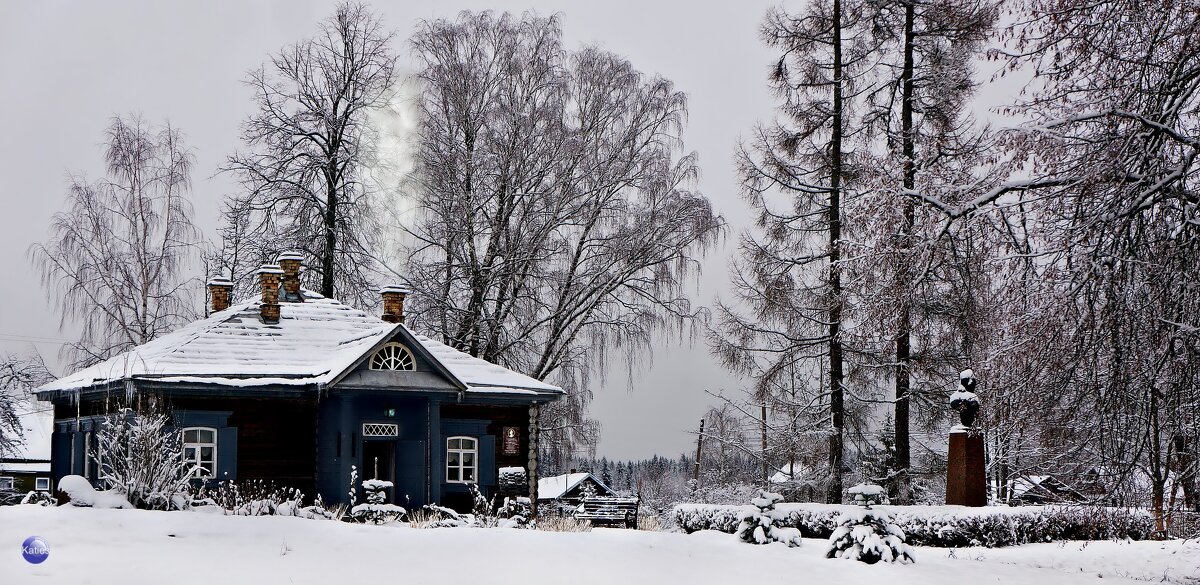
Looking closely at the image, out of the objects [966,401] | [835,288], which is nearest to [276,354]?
[835,288]

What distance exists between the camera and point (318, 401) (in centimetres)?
2045

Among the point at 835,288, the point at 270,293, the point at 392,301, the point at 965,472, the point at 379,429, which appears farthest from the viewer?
the point at 392,301

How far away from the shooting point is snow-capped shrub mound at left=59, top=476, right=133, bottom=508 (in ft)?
37.7

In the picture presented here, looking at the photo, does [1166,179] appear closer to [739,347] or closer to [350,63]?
[739,347]

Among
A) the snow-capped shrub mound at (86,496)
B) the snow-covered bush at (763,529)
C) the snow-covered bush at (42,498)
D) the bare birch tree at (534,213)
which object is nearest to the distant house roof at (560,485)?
the bare birch tree at (534,213)

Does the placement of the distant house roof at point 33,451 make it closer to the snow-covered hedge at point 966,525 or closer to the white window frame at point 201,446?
the white window frame at point 201,446

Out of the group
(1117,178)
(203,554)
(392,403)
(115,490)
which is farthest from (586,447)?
(1117,178)

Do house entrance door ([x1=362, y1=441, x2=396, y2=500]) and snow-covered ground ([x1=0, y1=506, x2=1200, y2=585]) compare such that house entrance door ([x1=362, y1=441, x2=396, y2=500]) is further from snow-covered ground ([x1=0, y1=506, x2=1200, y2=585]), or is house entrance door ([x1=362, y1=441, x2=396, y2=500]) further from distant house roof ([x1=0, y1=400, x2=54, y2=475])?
distant house roof ([x1=0, y1=400, x2=54, y2=475])

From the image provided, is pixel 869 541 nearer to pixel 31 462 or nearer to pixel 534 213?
pixel 534 213

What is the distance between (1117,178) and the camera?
28.8 ft

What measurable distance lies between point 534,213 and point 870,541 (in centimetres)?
1687

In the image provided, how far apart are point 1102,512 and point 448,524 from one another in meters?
7.69

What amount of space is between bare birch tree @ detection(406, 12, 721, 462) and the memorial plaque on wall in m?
4.13

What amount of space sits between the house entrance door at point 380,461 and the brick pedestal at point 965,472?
11.0m
